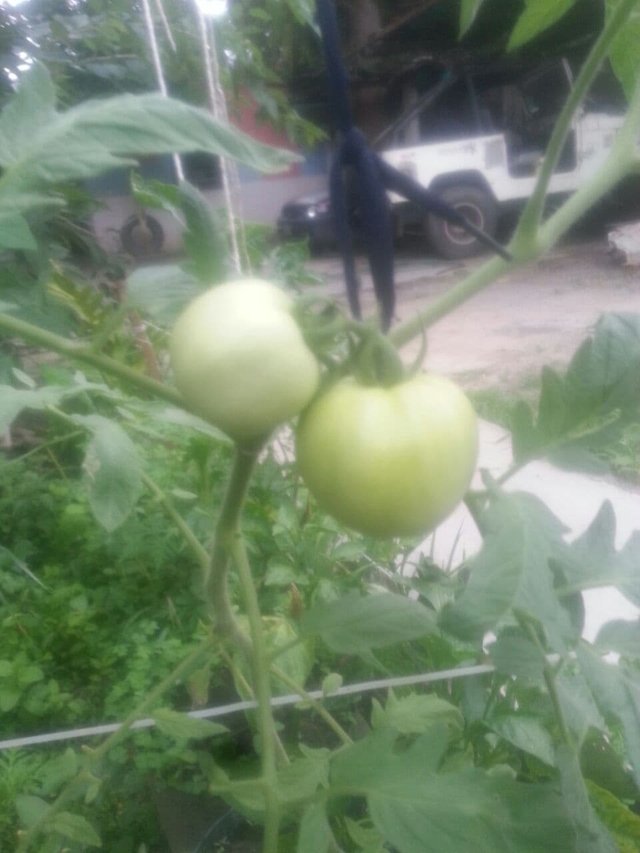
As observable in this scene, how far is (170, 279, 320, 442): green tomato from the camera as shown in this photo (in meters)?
0.27

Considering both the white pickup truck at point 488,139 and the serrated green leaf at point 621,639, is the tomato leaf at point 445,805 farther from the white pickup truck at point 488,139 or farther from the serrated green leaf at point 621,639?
the white pickup truck at point 488,139

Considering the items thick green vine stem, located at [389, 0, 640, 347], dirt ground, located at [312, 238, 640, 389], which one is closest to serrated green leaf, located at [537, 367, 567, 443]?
thick green vine stem, located at [389, 0, 640, 347]

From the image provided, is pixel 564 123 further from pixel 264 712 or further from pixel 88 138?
pixel 264 712

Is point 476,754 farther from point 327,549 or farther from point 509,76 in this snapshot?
point 509,76

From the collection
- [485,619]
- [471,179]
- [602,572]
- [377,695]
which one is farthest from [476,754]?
Answer: [471,179]

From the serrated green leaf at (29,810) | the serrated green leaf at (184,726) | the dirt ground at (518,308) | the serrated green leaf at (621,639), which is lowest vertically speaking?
the dirt ground at (518,308)

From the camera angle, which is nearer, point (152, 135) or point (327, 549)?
point (152, 135)

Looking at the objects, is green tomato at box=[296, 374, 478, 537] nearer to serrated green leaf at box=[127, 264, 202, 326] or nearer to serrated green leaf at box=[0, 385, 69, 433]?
serrated green leaf at box=[127, 264, 202, 326]

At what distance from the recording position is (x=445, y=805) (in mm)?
459

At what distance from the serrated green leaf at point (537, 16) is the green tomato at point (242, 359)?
24 cm

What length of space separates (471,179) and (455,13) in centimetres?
119

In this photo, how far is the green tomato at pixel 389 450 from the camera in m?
0.29

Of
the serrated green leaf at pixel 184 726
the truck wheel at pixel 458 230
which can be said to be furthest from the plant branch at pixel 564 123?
the truck wheel at pixel 458 230

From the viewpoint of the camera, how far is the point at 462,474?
0.31 m
